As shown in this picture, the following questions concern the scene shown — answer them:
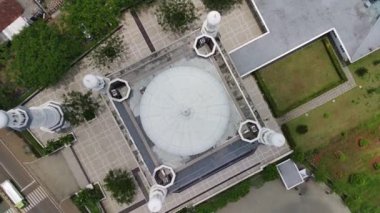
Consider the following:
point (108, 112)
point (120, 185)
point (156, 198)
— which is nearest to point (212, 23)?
point (156, 198)

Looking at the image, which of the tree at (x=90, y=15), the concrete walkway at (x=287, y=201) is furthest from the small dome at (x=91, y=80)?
the concrete walkway at (x=287, y=201)

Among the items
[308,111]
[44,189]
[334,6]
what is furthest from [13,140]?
[334,6]

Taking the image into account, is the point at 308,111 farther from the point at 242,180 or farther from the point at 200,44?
the point at 200,44

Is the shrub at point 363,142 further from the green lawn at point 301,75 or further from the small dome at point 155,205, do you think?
the small dome at point 155,205

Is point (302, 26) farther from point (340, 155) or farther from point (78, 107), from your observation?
point (78, 107)

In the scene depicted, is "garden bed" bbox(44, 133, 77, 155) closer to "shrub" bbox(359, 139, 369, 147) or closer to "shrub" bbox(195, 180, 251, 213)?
"shrub" bbox(195, 180, 251, 213)

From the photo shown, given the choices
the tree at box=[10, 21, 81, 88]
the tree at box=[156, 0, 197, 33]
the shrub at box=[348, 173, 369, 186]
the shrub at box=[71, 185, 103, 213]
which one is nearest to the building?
the tree at box=[10, 21, 81, 88]
